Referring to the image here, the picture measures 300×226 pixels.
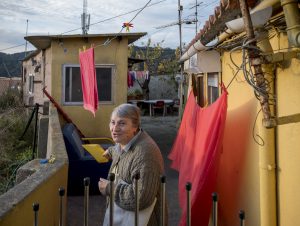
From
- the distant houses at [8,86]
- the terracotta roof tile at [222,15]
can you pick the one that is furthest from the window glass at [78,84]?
the distant houses at [8,86]

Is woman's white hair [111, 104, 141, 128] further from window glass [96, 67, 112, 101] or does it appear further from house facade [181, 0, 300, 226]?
window glass [96, 67, 112, 101]

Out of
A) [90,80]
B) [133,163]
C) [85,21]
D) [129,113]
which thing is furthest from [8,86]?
[133,163]

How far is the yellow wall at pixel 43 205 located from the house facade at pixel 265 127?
1.89 metres

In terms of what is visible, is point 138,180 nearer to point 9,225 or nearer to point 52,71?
point 9,225

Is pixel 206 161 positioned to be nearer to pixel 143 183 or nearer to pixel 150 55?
pixel 143 183

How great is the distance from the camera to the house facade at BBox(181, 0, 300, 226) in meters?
2.78

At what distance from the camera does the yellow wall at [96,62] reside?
9984 millimetres

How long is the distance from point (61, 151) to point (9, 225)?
2.34 m

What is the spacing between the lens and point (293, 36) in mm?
2299

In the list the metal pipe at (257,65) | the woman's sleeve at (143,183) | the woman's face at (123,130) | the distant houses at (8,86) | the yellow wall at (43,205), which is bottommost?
the yellow wall at (43,205)

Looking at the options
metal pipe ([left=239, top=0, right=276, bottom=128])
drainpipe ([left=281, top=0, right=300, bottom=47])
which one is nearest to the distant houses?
metal pipe ([left=239, top=0, right=276, bottom=128])

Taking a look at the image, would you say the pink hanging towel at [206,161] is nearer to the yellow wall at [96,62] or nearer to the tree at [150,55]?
the yellow wall at [96,62]

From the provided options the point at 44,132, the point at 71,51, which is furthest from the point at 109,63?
the point at 44,132

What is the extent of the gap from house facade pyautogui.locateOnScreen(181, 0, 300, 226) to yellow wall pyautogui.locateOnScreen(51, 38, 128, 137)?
17.7ft
